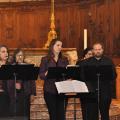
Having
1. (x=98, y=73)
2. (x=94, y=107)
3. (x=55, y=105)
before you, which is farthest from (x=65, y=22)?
(x=98, y=73)

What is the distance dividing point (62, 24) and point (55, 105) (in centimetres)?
824

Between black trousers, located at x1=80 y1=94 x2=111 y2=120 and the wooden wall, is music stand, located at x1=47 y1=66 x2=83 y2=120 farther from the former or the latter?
the wooden wall

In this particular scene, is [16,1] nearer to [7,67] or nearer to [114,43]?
[114,43]

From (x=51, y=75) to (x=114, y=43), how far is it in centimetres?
651

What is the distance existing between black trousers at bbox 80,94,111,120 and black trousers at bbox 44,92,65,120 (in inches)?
14.8

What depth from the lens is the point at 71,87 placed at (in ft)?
22.7

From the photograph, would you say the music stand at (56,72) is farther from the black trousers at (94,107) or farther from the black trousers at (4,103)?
the black trousers at (4,103)

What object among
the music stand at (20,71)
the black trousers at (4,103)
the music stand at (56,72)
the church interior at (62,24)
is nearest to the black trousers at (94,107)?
the music stand at (56,72)

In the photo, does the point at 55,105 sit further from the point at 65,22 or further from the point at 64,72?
the point at 65,22

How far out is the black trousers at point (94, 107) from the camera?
24.5 feet

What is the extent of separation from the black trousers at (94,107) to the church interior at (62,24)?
14.2 ft

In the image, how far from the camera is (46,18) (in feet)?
51.9

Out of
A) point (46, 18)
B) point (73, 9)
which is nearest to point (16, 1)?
point (46, 18)

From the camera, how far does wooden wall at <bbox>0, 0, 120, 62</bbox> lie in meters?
13.6
